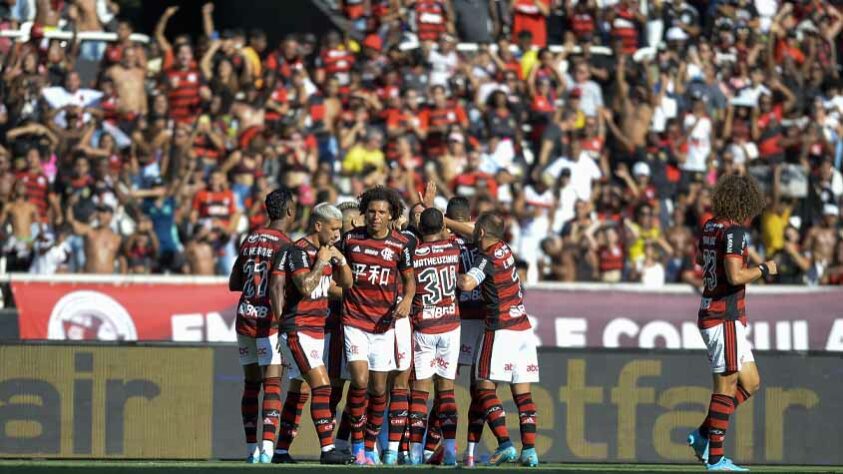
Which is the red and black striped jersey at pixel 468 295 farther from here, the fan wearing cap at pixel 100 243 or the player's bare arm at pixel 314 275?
the fan wearing cap at pixel 100 243

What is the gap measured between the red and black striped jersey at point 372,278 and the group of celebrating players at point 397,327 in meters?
0.01

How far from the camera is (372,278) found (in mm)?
12555

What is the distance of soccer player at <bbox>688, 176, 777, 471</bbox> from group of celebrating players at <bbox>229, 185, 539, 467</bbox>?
146 cm

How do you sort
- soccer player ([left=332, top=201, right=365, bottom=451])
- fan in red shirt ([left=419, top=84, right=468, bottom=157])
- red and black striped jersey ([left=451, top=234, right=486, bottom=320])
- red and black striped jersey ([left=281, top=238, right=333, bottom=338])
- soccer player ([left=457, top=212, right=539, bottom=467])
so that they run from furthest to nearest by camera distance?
fan in red shirt ([left=419, top=84, right=468, bottom=157]) → red and black striped jersey ([left=451, top=234, right=486, bottom=320]) → soccer player ([left=332, top=201, right=365, bottom=451]) → soccer player ([left=457, top=212, right=539, bottom=467]) → red and black striped jersey ([left=281, top=238, right=333, bottom=338])

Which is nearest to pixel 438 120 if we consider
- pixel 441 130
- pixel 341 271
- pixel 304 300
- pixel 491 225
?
pixel 441 130

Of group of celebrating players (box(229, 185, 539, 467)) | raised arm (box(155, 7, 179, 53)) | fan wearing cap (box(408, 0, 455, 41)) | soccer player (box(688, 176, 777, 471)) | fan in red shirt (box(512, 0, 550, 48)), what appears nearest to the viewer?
soccer player (box(688, 176, 777, 471))

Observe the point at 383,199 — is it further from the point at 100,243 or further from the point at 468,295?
the point at 100,243

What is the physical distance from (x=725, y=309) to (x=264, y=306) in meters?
3.56

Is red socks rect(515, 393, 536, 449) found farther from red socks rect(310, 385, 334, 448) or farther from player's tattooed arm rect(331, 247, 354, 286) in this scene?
player's tattooed arm rect(331, 247, 354, 286)

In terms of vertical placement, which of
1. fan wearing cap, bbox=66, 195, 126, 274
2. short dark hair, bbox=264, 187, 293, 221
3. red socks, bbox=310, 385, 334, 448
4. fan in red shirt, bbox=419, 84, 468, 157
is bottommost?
fan wearing cap, bbox=66, 195, 126, 274

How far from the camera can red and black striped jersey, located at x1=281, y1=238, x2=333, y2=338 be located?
12.3 meters

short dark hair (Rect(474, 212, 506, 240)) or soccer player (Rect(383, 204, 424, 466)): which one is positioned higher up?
short dark hair (Rect(474, 212, 506, 240))

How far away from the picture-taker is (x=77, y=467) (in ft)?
37.2

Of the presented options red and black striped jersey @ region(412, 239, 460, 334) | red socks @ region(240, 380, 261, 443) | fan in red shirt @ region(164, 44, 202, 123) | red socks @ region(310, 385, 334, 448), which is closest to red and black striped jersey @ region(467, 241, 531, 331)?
red and black striped jersey @ region(412, 239, 460, 334)
